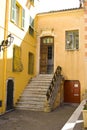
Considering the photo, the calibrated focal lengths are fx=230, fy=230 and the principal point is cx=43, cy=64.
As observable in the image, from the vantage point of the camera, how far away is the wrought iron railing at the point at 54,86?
13781mm

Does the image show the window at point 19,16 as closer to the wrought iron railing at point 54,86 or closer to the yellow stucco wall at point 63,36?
the yellow stucco wall at point 63,36

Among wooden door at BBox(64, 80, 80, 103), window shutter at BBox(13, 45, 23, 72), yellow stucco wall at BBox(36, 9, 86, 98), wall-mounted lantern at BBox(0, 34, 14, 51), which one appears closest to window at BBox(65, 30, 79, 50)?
yellow stucco wall at BBox(36, 9, 86, 98)

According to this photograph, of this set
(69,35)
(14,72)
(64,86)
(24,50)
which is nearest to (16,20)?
(24,50)

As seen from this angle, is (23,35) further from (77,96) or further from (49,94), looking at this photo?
(77,96)

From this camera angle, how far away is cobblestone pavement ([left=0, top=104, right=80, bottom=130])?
9570 mm

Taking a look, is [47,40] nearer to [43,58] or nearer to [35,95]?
[43,58]

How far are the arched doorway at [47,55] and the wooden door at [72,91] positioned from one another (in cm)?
202

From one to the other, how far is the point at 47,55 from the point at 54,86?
4.27 metres

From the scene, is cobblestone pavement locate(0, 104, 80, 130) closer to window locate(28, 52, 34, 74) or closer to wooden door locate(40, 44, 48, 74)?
window locate(28, 52, 34, 74)

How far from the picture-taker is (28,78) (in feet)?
54.1

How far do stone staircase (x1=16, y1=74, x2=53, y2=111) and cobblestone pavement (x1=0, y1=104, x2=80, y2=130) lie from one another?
0.86m

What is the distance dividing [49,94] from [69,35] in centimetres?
578

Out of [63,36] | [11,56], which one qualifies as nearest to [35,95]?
[11,56]

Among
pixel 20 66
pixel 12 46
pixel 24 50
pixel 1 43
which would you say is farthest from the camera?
pixel 24 50
